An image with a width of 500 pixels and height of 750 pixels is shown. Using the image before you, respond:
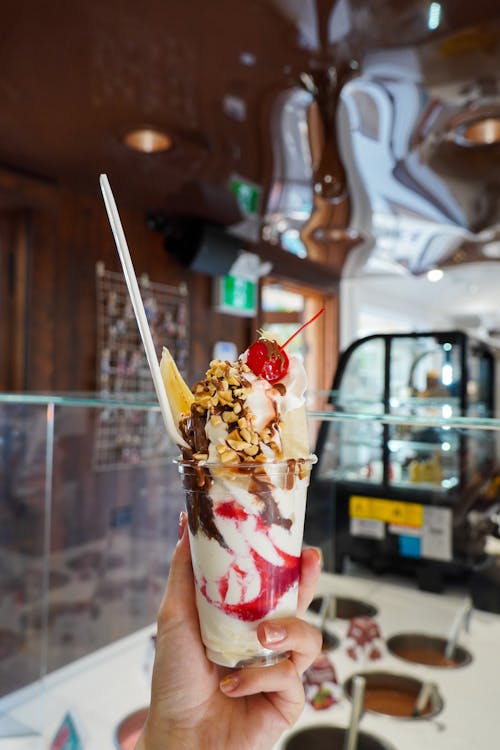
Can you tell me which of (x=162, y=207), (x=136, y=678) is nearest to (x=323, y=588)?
(x=136, y=678)

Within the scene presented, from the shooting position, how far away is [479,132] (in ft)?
9.29

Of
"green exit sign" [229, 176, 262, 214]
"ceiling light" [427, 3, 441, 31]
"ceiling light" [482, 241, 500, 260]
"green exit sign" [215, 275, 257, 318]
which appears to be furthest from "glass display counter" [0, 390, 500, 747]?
"ceiling light" [482, 241, 500, 260]

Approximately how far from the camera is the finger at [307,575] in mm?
750

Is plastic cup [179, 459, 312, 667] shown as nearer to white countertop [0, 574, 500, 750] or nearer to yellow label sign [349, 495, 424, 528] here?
white countertop [0, 574, 500, 750]

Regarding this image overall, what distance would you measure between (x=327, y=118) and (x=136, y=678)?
2.34 metres

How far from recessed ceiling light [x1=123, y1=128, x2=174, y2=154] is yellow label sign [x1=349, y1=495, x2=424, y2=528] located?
1.79m

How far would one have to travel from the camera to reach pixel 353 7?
177cm

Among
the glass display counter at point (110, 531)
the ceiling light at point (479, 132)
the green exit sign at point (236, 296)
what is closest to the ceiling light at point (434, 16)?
the ceiling light at point (479, 132)

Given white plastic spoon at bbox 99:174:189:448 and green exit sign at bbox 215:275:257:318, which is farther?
green exit sign at bbox 215:275:257:318

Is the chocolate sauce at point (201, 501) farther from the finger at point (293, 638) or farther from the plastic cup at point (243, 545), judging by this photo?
the finger at point (293, 638)

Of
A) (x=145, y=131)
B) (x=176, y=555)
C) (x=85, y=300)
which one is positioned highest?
(x=145, y=131)

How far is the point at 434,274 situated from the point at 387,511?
17.6 ft

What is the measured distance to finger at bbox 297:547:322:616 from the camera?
750 mm

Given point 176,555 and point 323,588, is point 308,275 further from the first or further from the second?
point 176,555
